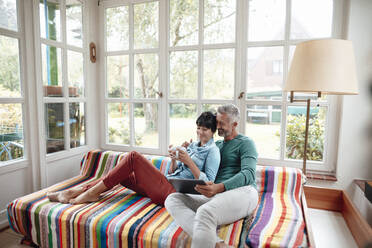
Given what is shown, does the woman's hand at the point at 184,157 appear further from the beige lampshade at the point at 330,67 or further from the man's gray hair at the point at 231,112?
the beige lampshade at the point at 330,67

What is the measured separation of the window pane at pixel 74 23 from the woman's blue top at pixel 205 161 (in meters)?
1.96

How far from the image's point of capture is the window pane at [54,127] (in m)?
2.54

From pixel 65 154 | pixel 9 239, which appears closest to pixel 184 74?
pixel 65 154

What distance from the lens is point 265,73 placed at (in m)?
2.51

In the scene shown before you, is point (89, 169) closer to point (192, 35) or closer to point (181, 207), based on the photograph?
point (181, 207)

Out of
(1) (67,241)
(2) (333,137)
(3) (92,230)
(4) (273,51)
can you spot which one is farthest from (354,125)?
(1) (67,241)

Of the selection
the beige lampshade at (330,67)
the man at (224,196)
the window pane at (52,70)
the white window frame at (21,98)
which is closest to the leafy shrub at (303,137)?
the beige lampshade at (330,67)

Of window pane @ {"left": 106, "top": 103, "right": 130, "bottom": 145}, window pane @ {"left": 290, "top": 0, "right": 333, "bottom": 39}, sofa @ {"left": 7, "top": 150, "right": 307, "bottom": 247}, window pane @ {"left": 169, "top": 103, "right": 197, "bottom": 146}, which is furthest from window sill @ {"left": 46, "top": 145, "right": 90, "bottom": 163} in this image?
window pane @ {"left": 290, "top": 0, "right": 333, "bottom": 39}

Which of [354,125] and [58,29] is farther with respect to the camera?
[58,29]

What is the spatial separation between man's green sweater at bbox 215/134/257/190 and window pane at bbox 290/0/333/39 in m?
1.33

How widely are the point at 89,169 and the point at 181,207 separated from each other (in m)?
1.39

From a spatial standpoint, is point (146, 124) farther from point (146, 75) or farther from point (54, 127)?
point (54, 127)

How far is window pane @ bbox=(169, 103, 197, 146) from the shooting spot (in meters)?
2.80

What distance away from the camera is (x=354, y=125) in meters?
2.16
